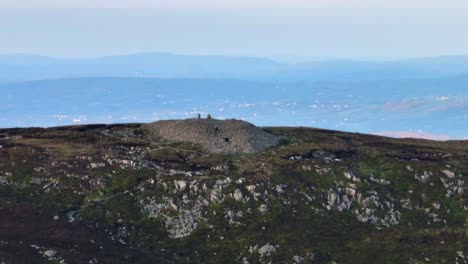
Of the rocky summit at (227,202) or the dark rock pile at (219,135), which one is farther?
the dark rock pile at (219,135)

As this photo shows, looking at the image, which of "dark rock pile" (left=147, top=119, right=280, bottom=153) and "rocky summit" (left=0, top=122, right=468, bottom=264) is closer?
"rocky summit" (left=0, top=122, right=468, bottom=264)

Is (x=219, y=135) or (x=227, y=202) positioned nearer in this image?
(x=227, y=202)

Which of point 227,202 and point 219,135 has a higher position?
point 219,135

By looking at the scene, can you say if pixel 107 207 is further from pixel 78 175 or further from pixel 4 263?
pixel 4 263

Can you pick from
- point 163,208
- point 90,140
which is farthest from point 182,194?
point 90,140
